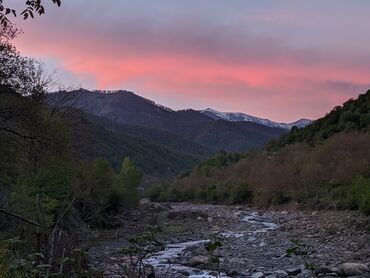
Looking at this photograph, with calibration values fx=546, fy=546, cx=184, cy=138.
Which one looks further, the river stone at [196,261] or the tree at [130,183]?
the tree at [130,183]

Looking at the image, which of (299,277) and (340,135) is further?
(340,135)

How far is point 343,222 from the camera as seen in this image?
27188mm

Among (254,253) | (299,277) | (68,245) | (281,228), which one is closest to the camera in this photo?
(68,245)

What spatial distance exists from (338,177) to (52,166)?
2429cm

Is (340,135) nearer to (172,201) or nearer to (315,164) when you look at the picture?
(315,164)

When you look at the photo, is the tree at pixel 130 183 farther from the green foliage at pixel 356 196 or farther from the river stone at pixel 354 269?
the river stone at pixel 354 269

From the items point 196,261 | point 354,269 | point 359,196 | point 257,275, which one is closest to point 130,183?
point 359,196

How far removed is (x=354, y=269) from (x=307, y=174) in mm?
29563

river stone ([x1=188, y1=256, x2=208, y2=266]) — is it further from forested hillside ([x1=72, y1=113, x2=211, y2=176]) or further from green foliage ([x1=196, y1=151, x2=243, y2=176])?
green foliage ([x1=196, y1=151, x2=243, y2=176])

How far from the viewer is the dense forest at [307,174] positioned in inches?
1524

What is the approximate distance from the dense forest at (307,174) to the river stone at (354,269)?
1263 cm

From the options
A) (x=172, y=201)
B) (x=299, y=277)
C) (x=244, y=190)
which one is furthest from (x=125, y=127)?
(x=299, y=277)

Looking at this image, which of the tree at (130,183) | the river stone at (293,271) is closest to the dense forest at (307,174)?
the tree at (130,183)

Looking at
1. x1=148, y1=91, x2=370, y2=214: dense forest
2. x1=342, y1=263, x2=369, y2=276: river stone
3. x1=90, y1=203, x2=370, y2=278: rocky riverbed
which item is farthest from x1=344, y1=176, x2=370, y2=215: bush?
x1=342, y1=263, x2=369, y2=276: river stone
